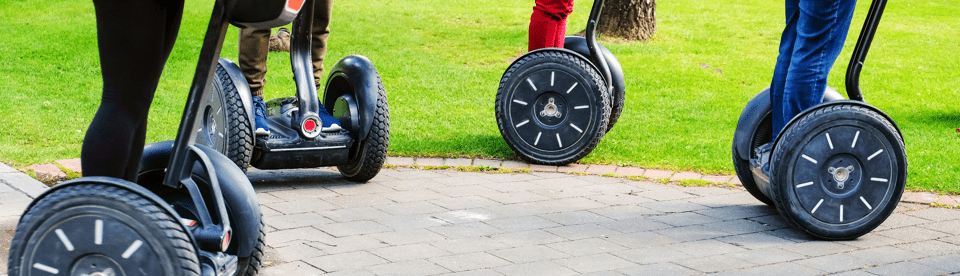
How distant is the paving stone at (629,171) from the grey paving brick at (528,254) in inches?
62.8

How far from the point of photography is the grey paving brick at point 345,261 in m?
3.21

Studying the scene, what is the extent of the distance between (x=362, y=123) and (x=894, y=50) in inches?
335

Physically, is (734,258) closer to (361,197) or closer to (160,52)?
(361,197)

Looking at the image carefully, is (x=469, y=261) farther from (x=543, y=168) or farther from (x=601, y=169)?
(x=601, y=169)

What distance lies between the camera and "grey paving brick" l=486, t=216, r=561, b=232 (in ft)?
12.5

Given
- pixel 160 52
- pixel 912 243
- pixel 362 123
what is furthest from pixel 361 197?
pixel 912 243

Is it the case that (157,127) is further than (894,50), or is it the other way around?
(894,50)

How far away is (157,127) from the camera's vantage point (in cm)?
599

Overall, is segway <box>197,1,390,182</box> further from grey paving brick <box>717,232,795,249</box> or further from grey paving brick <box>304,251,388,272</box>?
grey paving brick <box>717,232,795,249</box>

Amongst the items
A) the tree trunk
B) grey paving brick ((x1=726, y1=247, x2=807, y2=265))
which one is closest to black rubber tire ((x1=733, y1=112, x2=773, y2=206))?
grey paving brick ((x1=726, y1=247, x2=807, y2=265))

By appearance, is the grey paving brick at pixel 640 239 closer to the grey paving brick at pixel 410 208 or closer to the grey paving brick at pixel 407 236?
the grey paving brick at pixel 407 236

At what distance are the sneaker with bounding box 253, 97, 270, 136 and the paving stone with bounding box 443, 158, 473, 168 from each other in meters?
1.11

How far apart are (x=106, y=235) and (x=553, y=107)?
3.24 meters

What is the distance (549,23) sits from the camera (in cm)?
543
